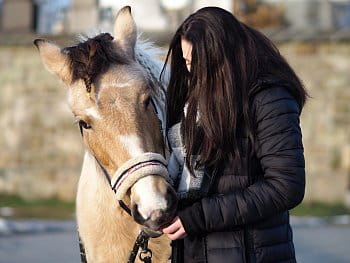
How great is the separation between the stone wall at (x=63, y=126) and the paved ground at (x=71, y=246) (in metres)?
4.41

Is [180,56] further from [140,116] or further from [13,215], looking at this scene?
[13,215]

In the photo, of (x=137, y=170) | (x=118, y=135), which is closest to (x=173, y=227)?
(x=137, y=170)

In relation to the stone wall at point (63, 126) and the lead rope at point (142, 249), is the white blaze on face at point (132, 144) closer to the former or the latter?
the lead rope at point (142, 249)

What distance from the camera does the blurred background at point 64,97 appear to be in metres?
17.9

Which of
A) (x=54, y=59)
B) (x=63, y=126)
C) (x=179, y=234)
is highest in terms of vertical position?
(x=63, y=126)

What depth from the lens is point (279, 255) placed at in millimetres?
3094

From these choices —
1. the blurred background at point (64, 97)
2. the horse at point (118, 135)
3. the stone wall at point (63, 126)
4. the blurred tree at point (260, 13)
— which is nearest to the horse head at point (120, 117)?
the horse at point (118, 135)

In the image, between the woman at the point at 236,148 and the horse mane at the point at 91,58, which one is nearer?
the woman at the point at 236,148

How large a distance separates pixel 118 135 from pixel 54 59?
57cm

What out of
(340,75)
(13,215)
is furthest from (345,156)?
(13,215)

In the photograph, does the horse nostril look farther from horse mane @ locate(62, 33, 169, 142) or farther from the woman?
horse mane @ locate(62, 33, 169, 142)

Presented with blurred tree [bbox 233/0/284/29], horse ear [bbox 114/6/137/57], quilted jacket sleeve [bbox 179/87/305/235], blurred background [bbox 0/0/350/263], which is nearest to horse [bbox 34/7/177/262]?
horse ear [bbox 114/6/137/57]

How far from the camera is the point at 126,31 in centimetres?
383

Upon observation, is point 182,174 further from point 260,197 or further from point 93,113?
point 93,113
